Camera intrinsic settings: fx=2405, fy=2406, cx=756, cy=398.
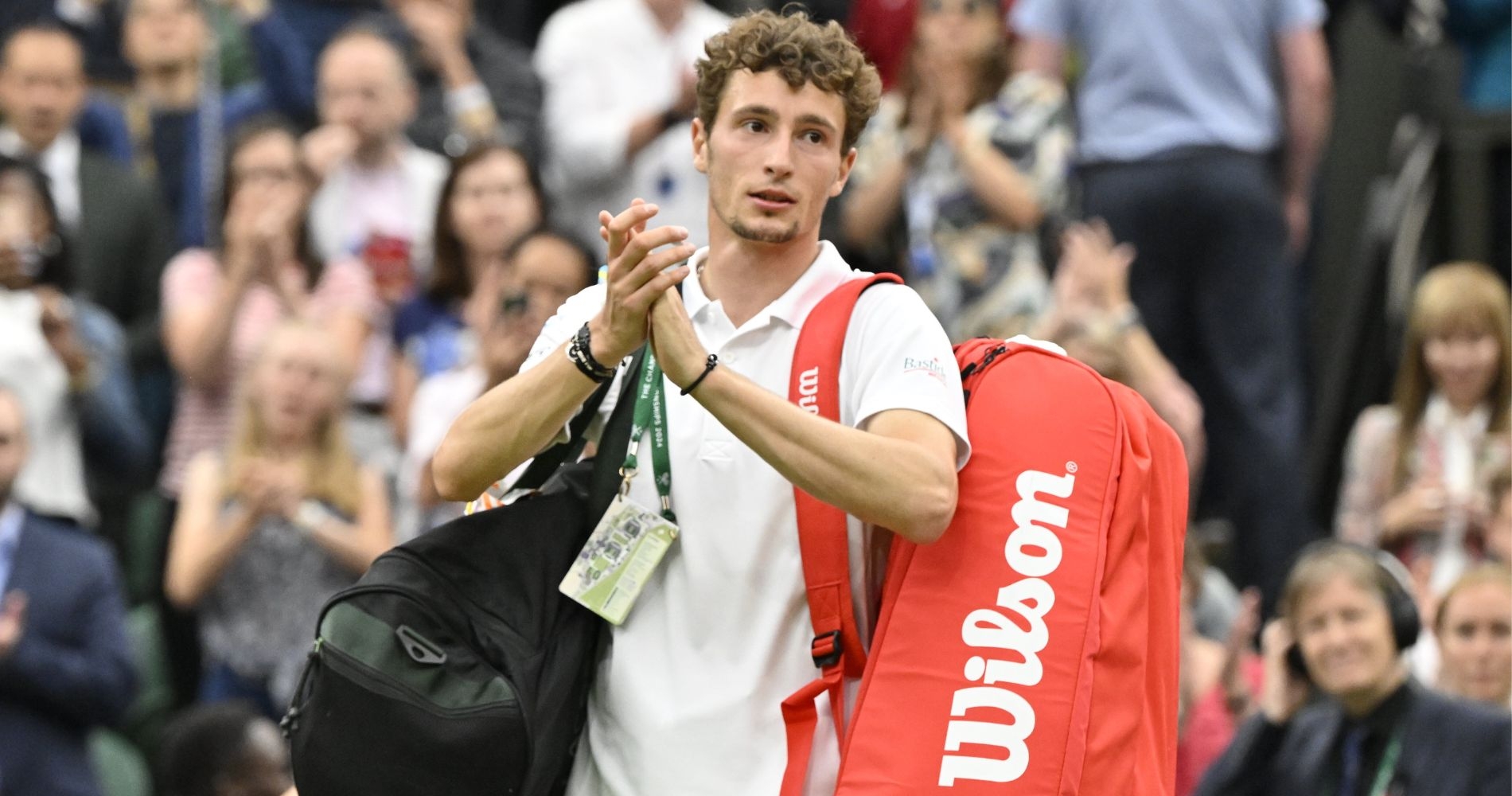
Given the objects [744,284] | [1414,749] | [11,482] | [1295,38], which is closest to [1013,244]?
[1295,38]

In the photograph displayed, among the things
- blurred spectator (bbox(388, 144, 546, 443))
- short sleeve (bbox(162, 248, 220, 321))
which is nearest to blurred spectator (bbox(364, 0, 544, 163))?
blurred spectator (bbox(388, 144, 546, 443))

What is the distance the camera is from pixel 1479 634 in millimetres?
6590

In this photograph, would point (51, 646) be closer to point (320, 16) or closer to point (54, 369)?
point (54, 369)

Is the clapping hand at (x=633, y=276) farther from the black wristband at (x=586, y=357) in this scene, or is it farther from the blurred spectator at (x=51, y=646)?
the blurred spectator at (x=51, y=646)

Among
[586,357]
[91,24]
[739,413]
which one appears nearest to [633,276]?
[586,357]

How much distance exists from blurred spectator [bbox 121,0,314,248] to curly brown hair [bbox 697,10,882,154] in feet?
19.1

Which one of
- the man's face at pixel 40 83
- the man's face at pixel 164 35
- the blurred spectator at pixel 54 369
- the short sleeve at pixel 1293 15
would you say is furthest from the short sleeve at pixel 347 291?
the short sleeve at pixel 1293 15

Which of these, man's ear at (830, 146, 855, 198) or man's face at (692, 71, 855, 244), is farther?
man's ear at (830, 146, 855, 198)

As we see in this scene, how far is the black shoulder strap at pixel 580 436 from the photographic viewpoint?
4219mm

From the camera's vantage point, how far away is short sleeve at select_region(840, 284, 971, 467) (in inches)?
157

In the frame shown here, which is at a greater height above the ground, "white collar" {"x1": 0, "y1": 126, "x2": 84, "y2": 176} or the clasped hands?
"white collar" {"x1": 0, "y1": 126, "x2": 84, "y2": 176}

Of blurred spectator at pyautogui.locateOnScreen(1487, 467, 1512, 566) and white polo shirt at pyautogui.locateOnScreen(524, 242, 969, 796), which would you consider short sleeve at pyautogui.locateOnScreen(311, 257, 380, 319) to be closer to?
blurred spectator at pyautogui.locateOnScreen(1487, 467, 1512, 566)

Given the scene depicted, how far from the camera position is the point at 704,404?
152 inches

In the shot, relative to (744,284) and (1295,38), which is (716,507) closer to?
(744,284)
